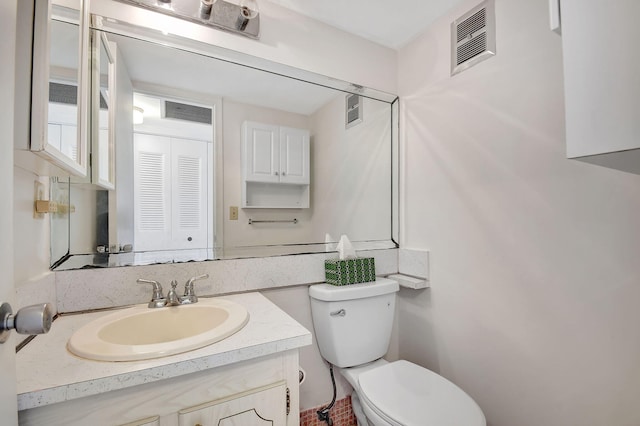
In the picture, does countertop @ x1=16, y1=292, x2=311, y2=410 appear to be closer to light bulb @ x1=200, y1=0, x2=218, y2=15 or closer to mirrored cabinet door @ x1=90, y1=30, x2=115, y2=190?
mirrored cabinet door @ x1=90, y1=30, x2=115, y2=190

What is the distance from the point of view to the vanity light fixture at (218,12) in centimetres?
115

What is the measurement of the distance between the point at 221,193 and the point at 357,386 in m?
1.04

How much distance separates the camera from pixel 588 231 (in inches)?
38.4

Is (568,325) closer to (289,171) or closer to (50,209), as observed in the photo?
(289,171)

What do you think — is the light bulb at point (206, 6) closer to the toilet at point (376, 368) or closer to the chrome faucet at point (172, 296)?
the chrome faucet at point (172, 296)

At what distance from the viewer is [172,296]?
1041 millimetres

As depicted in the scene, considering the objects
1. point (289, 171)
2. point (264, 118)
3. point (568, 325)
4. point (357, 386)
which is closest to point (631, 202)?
point (568, 325)

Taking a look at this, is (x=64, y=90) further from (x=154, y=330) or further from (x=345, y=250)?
(x=345, y=250)

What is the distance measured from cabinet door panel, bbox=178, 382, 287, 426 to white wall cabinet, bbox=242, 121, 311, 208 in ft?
2.68

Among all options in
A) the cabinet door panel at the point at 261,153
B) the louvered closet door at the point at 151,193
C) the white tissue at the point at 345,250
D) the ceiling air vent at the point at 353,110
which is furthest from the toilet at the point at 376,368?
the ceiling air vent at the point at 353,110

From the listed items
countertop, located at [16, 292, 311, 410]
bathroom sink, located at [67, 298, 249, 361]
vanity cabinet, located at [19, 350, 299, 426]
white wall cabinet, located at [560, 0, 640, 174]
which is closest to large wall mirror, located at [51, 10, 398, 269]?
bathroom sink, located at [67, 298, 249, 361]

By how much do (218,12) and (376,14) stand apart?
29.8 inches

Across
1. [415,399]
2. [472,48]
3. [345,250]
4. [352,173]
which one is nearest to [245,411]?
[415,399]

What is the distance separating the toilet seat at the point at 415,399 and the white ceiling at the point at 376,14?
168 centimetres
